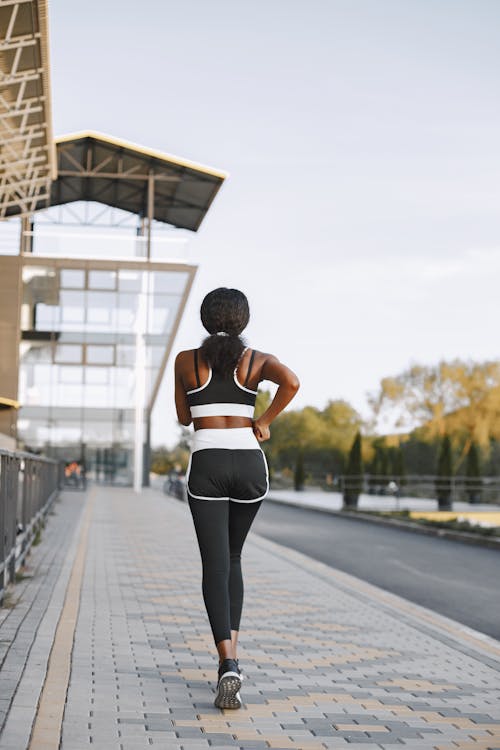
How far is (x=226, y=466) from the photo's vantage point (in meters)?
5.36

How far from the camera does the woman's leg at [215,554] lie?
17.6 ft

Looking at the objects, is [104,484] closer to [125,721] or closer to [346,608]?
[346,608]

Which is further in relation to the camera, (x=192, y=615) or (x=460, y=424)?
(x=460, y=424)

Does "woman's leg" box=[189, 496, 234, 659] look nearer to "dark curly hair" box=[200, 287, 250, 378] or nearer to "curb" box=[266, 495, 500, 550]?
"dark curly hair" box=[200, 287, 250, 378]

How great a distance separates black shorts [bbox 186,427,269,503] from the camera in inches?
211

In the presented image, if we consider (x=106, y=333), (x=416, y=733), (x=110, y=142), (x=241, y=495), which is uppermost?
(x=110, y=142)

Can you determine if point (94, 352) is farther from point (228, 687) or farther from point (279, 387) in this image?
point (228, 687)

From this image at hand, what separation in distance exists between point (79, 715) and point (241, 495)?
1.22 meters

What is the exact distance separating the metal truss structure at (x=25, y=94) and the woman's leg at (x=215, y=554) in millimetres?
20842

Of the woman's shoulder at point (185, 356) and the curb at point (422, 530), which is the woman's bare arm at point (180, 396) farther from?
the curb at point (422, 530)

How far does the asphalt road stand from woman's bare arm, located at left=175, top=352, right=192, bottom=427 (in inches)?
Result: 172

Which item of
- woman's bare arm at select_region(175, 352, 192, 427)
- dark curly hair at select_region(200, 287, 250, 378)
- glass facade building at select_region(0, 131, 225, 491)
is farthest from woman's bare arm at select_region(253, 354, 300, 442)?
glass facade building at select_region(0, 131, 225, 491)

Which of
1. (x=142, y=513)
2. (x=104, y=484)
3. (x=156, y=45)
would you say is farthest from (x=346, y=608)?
(x=104, y=484)

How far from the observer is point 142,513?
87.5 feet
